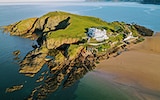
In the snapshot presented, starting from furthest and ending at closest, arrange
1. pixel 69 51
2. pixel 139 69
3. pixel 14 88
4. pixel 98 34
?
pixel 98 34
pixel 69 51
pixel 139 69
pixel 14 88

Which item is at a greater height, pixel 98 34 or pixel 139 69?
pixel 98 34

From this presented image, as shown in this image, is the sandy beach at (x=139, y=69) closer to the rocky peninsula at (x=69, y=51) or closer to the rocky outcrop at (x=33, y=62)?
the rocky peninsula at (x=69, y=51)

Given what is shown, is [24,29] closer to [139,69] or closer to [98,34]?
[98,34]

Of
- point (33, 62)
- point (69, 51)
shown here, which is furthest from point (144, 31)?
point (33, 62)

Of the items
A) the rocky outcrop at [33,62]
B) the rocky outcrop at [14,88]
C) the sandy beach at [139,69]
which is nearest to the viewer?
the rocky outcrop at [14,88]

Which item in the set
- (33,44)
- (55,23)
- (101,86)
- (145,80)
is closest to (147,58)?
(145,80)

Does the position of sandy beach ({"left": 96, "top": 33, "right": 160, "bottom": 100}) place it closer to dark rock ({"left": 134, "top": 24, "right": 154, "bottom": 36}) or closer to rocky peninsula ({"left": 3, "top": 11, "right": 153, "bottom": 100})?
rocky peninsula ({"left": 3, "top": 11, "right": 153, "bottom": 100})

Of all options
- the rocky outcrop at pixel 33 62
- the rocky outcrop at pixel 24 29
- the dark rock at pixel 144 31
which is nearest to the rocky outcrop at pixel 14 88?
the rocky outcrop at pixel 33 62
